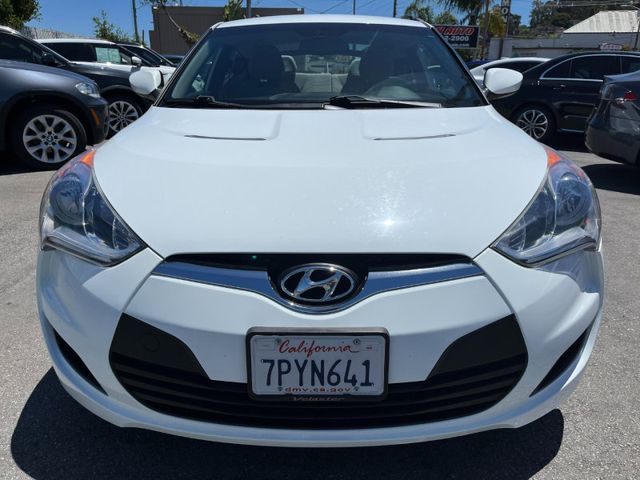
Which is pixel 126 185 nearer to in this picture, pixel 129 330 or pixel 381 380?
pixel 129 330

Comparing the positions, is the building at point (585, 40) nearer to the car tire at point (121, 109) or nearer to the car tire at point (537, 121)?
the car tire at point (537, 121)

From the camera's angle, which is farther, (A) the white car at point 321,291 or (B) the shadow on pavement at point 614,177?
(B) the shadow on pavement at point 614,177

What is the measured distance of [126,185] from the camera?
1609 millimetres

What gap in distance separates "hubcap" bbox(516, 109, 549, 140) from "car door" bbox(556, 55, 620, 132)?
228mm

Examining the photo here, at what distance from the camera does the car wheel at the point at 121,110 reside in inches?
309

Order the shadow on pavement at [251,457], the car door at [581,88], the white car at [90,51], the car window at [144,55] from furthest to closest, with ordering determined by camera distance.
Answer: the car window at [144,55] < the white car at [90,51] < the car door at [581,88] < the shadow on pavement at [251,457]

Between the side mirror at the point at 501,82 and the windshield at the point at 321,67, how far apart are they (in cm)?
28

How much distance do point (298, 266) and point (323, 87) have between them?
55.9 inches

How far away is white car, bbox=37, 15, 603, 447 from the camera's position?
1.34 metres

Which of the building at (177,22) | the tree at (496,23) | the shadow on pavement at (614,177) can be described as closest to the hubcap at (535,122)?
the shadow on pavement at (614,177)

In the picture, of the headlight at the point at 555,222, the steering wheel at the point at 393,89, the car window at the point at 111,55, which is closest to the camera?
the headlight at the point at 555,222

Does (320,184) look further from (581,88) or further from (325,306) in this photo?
(581,88)

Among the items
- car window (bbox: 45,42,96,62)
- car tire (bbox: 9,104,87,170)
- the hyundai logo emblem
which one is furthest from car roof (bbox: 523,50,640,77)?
the hyundai logo emblem

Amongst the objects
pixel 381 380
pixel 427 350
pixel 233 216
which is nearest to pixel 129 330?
pixel 233 216
